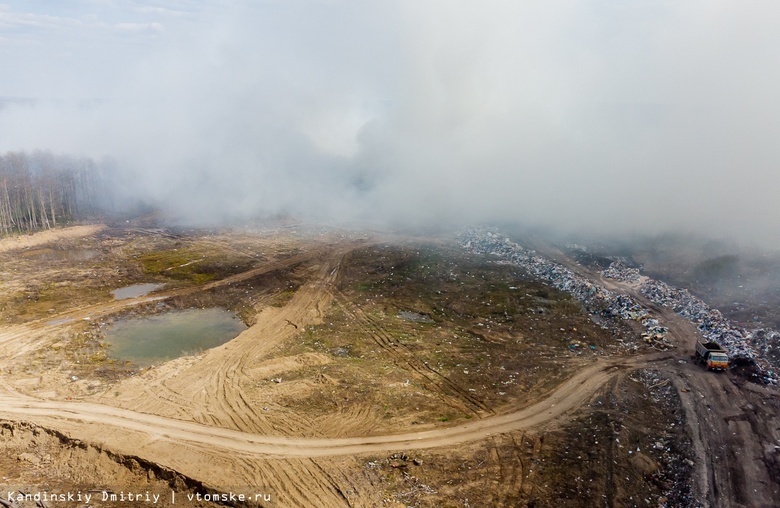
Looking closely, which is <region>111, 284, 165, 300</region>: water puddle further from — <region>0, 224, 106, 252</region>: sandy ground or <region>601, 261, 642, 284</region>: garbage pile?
<region>601, 261, 642, 284</region>: garbage pile

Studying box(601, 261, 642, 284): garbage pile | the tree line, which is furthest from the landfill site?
the tree line

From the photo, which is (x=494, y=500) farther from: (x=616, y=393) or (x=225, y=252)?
(x=225, y=252)

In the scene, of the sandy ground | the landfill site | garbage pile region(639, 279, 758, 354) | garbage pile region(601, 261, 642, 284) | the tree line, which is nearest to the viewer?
the landfill site

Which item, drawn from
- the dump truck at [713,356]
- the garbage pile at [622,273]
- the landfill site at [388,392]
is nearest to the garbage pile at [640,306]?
the garbage pile at [622,273]

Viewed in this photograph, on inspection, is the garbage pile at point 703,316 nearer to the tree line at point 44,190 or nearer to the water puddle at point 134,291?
the water puddle at point 134,291

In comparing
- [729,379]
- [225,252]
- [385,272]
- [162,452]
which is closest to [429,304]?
[385,272]
